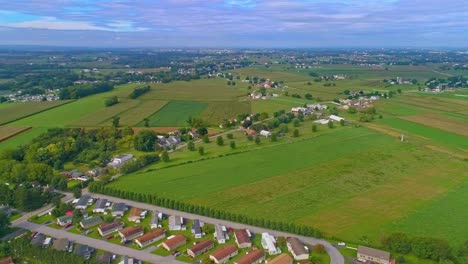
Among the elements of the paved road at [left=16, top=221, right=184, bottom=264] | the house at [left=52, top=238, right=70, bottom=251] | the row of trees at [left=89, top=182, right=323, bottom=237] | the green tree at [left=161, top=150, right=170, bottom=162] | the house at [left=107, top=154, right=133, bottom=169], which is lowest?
the paved road at [left=16, top=221, right=184, bottom=264]

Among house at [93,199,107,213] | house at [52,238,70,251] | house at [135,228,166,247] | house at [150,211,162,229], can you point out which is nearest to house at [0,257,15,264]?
house at [52,238,70,251]

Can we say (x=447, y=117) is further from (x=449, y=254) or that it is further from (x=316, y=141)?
(x=449, y=254)

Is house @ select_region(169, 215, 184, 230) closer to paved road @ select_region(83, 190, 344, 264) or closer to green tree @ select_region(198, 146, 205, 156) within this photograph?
paved road @ select_region(83, 190, 344, 264)

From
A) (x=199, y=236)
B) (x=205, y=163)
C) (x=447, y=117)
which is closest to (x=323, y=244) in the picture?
(x=199, y=236)

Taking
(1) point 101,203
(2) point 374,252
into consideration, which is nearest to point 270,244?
(2) point 374,252

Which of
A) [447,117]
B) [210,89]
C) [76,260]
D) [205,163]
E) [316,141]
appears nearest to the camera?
[76,260]

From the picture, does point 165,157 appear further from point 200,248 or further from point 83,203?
point 200,248
